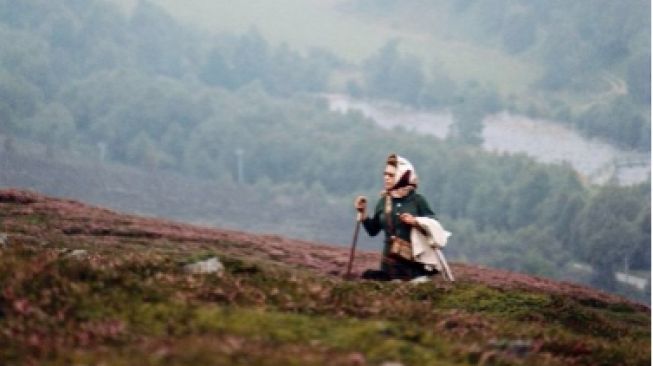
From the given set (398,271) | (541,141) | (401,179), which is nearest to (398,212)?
(401,179)

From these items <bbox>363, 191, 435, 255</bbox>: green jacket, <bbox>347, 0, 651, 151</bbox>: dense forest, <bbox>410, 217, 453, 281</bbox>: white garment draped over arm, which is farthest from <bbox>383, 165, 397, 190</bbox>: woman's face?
<bbox>347, 0, 651, 151</bbox>: dense forest

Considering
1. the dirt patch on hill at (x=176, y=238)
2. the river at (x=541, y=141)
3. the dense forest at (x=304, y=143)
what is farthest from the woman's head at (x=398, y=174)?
the river at (x=541, y=141)

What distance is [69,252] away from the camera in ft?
79.2

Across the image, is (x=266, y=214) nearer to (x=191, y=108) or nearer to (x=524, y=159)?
(x=524, y=159)

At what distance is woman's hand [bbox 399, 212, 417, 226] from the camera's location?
25.1 meters

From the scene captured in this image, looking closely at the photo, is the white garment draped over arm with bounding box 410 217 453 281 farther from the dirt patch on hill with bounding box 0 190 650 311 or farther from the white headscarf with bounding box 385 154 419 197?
the dirt patch on hill with bounding box 0 190 650 311

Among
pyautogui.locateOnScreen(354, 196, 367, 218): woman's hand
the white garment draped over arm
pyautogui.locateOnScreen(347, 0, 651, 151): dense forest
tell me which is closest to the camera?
the white garment draped over arm

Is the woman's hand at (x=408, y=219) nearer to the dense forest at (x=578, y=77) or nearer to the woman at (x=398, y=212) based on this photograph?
the woman at (x=398, y=212)

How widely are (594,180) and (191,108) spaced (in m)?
59.7

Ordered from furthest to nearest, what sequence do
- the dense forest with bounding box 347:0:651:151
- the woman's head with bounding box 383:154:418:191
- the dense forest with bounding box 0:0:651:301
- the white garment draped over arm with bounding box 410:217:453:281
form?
the dense forest with bounding box 347:0:651:151
the dense forest with bounding box 0:0:651:301
the woman's head with bounding box 383:154:418:191
the white garment draped over arm with bounding box 410:217:453:281

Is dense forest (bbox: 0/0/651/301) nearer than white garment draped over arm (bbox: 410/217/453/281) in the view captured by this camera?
No

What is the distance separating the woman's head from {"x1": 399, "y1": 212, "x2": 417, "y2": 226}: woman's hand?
66 cm

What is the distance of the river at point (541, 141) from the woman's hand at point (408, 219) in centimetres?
11489

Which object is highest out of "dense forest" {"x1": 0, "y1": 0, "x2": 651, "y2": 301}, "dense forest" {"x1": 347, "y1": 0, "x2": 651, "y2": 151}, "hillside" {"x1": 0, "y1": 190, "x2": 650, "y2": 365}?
"dense forest" {"x1": 347, "y1": 0, "x2": 651, "y2": 151}
